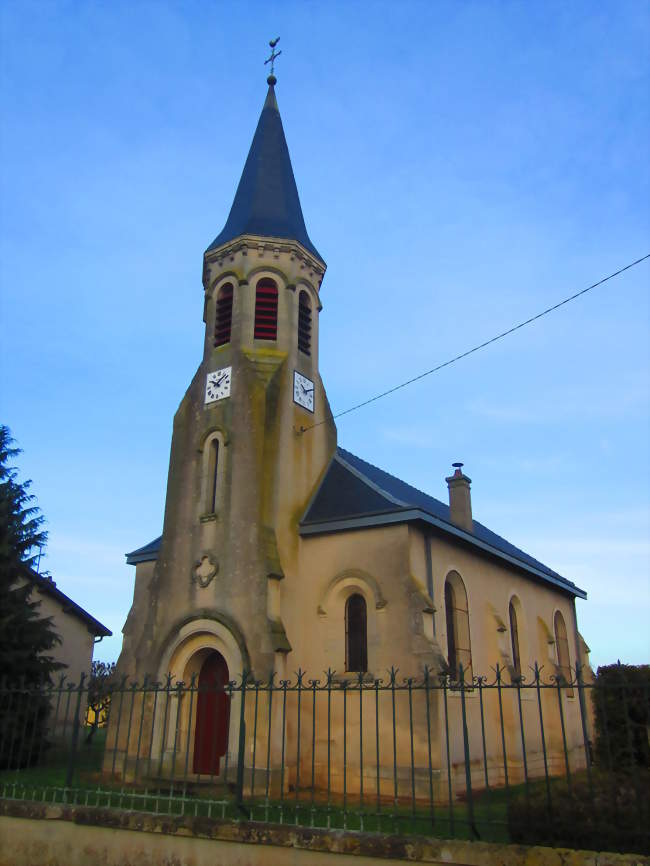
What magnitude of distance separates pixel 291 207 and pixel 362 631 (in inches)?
501

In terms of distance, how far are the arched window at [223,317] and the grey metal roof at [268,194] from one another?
1.45 metres

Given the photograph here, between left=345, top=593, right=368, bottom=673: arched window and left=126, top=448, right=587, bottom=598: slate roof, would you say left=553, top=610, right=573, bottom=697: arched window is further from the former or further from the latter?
left=345, top=593, right=368, bottom=673: arched window

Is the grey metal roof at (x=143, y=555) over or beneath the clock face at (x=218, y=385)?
beneath

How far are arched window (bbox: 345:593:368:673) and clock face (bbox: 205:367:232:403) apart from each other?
6.19 m

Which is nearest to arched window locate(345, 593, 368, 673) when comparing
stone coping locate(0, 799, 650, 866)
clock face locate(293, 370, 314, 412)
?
clock face locate(293, 370, 314, 412)

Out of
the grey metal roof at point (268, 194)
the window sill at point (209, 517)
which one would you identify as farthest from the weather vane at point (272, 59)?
the window sill at point (209, 517)

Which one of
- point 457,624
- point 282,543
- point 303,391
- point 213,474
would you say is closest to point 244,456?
point 213,474

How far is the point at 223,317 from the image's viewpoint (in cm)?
1981

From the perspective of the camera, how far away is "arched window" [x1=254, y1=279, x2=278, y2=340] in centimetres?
1914

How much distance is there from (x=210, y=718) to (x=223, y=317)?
1037 centimetres

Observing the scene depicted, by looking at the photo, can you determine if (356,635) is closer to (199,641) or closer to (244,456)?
(199,641)

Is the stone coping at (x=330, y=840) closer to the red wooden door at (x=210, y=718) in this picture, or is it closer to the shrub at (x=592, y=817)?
the shrub at (x=592, y=817)

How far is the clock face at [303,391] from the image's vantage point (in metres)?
18.8

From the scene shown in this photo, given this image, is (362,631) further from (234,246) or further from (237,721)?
(234,246)
